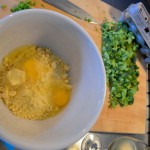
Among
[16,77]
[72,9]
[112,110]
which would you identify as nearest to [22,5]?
[72,9]

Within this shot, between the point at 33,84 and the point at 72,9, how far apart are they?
0.39m

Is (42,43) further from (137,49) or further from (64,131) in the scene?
(137,49)

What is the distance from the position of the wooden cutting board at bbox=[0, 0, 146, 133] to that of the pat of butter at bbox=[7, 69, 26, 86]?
0.32 metres

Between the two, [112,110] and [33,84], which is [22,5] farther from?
[112,110]

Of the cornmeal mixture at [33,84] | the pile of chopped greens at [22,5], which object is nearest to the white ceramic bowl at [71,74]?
the cornmeal mixture at [33,84]

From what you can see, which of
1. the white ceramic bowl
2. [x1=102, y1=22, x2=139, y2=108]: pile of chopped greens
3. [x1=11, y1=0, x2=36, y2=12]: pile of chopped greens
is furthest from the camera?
[x1=102, y1=22, x2=139, y2=108]: pile of chopped greens

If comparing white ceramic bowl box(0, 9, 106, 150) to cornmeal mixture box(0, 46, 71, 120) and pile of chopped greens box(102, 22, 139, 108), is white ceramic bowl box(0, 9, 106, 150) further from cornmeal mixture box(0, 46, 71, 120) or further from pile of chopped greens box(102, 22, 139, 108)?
pile of chopped greens box(102, 22, 139, 108)

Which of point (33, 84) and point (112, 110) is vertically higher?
point (33, 84)

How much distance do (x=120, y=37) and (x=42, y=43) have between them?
13.9 inches

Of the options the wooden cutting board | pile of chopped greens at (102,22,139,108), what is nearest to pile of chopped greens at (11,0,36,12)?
the wooden cutting board

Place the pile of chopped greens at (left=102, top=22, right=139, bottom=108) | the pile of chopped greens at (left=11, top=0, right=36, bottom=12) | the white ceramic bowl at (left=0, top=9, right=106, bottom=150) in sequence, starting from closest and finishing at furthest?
1. the white ceramic bowl at (left=0, top=9, right=106, bottom=150)
2. the pile of chopped greens at (left=11, top=0, right=36, bottom=12)
3. the pile of chopped greens at (left=102, top=22, right=139, bottom=108)

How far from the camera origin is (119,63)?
0.96m

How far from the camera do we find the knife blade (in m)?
0.91

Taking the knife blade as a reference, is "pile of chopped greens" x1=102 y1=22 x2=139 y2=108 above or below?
below
